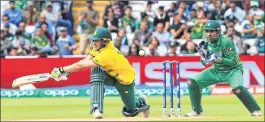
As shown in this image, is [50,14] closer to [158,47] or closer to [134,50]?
[134,50]

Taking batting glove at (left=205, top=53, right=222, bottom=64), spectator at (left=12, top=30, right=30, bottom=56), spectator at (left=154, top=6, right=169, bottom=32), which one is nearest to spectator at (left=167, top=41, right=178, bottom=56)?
spectator at (left=154, top=6, right=169, bottom=32)

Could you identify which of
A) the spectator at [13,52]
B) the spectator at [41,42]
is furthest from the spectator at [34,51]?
the spectator at [13,52]

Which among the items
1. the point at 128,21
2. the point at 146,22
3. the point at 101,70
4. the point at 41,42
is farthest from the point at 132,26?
the point at 101,70

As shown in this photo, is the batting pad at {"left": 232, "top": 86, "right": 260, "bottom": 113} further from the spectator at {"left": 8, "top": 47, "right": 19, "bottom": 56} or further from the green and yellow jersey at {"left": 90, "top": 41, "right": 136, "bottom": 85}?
the spectator at {"left": 8, "top": 47, "right": 19, "bottom": 56}

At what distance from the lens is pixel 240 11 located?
912 inches

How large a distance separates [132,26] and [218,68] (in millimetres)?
9224

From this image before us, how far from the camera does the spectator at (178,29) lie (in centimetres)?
2212

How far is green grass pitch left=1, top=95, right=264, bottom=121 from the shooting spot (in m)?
15.1

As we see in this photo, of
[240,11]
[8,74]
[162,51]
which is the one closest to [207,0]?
[240,11]

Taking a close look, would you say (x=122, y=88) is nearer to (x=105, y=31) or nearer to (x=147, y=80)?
(x=105, y=31)

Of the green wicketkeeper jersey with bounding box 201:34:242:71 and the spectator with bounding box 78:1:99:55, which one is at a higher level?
the spectator with bounding box 78:1:99:55

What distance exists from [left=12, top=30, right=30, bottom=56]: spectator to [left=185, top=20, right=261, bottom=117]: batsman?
8871 millimetres

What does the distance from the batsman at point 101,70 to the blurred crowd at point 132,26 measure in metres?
8.83

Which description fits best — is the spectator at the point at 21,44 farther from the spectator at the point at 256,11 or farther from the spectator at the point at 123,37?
the spectator at the point at 256,11
